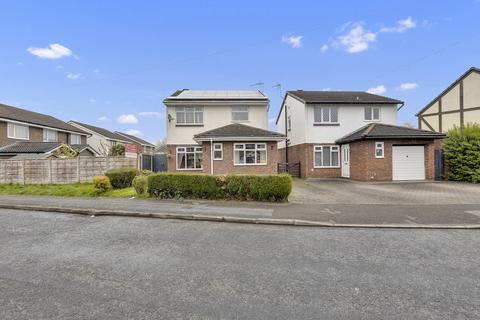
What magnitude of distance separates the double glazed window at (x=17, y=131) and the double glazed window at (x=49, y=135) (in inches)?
96.9

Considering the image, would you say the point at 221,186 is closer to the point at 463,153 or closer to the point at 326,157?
the point at 326,157

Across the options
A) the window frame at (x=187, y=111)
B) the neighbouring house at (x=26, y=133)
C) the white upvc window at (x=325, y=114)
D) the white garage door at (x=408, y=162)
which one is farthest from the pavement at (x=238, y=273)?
the neighbouring house at (x=26, y=133)

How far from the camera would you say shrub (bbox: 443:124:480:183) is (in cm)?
1586

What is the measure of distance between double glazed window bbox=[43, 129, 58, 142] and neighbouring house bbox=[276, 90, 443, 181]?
26617 mm

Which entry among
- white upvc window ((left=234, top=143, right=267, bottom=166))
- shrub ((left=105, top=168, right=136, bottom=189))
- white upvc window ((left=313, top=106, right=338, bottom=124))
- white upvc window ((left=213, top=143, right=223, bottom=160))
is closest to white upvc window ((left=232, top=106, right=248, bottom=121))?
white upvc window ((left=234, top=143, right=267, bottom=166))

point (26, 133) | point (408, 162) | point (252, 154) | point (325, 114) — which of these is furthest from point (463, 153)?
point (26, 133)

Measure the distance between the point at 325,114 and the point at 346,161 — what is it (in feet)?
13.0

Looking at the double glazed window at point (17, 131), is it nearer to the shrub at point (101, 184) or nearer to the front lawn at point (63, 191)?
the front lawn at point (63, 191)

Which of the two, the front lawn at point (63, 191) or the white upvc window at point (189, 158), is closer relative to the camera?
the front lawn at point (63, 191)

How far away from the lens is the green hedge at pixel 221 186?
387 inches

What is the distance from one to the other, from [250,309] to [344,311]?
1040 mm

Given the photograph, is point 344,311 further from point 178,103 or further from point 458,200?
point 178,103

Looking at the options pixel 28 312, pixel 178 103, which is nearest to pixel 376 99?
pixel 178 103

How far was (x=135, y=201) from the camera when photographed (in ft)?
33.5
